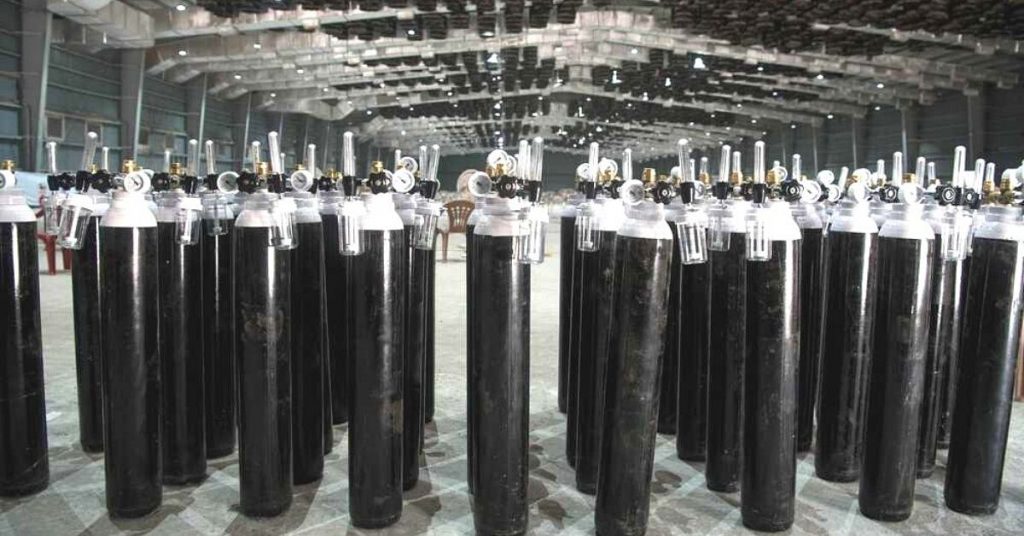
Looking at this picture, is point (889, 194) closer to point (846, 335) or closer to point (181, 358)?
point (846, 335)

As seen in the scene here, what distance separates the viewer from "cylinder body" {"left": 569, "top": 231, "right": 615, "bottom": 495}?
2.49m

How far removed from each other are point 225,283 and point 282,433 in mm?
645

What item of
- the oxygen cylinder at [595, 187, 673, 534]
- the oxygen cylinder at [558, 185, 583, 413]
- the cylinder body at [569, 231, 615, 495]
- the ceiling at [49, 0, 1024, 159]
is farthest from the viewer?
the ceiling at [49, 0, 1024, 159]

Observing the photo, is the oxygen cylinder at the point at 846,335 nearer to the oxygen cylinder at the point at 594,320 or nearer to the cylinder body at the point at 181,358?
the oxygen cylinder at the point at 594,320

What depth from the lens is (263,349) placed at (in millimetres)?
2215

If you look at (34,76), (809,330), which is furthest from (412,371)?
(34,76)

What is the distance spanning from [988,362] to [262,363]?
230 cm

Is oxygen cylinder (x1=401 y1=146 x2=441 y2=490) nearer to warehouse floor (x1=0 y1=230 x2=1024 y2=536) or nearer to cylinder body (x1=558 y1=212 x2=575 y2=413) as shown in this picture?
warehouse floor (x1=0 y1=230 x2=1024 y2=536)

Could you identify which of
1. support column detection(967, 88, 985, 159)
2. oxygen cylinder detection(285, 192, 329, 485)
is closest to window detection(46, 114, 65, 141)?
oxygen cylinder detection(285, 192, 329, 485)

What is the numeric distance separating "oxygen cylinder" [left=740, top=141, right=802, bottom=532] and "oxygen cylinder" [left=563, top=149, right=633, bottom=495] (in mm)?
449

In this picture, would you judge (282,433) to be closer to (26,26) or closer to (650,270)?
(650,270)

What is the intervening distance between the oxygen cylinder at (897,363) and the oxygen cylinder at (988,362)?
23cm

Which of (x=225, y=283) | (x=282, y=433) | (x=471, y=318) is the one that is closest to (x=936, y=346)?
(x=471, y=318)

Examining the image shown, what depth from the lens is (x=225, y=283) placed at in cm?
263
